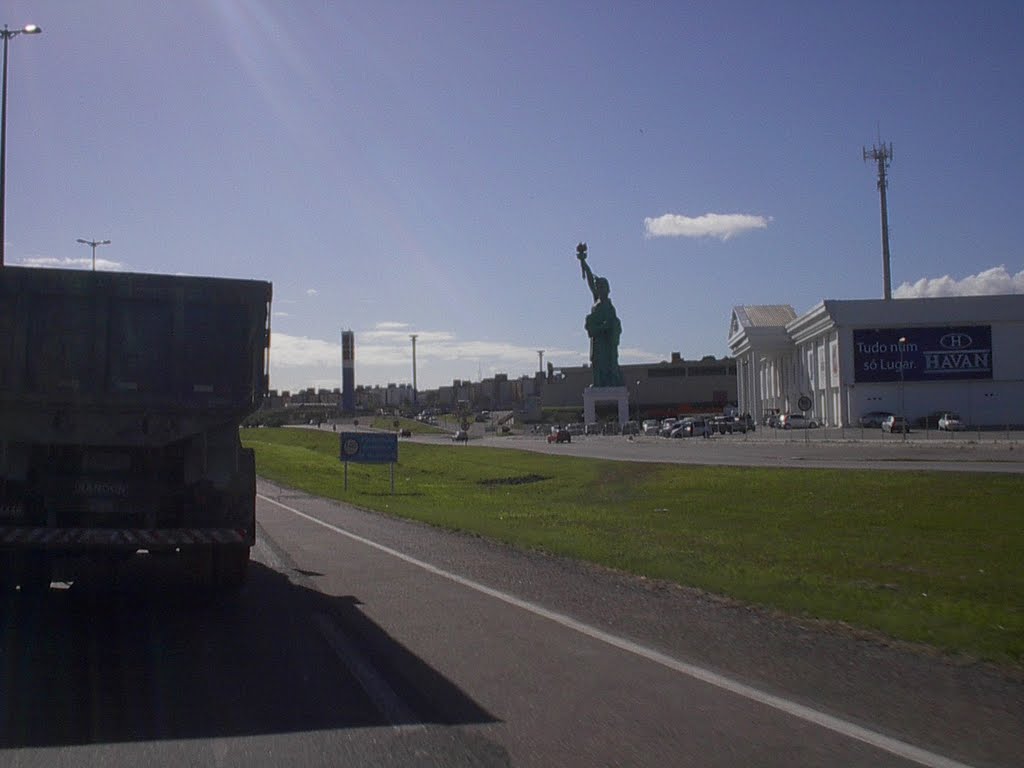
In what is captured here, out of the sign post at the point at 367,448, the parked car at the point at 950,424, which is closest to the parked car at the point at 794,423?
the parked car at the point at 950,424

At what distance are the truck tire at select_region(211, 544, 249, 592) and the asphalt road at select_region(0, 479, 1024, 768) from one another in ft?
1.13

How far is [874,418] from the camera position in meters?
84.0

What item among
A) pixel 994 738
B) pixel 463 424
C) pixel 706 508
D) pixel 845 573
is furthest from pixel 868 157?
pixel 994 738

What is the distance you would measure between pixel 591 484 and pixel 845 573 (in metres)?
25.5

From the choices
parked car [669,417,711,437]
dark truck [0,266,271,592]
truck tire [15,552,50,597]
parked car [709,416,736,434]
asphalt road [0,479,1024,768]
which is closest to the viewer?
asphalt road [0,479,1024,768]

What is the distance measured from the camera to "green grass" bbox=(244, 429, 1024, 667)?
1089 centimetres

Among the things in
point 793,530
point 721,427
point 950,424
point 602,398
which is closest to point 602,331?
point 602,398

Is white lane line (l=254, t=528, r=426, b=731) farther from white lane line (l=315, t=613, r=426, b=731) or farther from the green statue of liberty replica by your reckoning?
the green statue of liberty replica

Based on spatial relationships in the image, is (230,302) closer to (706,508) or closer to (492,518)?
(492,518)

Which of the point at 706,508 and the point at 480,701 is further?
the point at 706,508

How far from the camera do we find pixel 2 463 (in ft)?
33.3

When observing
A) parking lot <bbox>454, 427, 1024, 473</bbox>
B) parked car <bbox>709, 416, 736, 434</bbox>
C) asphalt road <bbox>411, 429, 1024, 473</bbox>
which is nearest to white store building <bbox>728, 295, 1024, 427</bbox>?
parked car <bbox>709, 416, 736, 434</bbox>

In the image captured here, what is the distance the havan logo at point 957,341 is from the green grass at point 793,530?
167 ft

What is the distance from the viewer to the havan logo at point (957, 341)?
85.6 m
